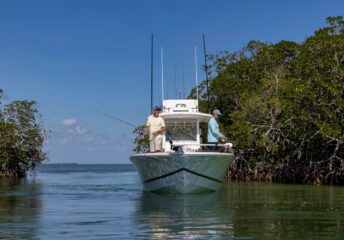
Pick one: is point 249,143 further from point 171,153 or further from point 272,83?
point 171,153

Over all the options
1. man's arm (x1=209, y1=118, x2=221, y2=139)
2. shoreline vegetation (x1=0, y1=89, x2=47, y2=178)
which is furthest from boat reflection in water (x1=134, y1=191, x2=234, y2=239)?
shoreline vegetation (x1=0, y1=89, x2=47, y2=178)

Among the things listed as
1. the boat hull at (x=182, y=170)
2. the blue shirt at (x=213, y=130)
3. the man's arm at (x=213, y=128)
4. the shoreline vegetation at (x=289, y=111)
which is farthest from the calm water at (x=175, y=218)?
the shoreline vegetation at (x=289, y=111)

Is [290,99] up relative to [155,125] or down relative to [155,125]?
up

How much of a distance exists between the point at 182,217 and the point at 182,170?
485cm

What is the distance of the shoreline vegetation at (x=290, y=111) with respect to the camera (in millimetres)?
21719

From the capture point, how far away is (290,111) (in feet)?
77.2

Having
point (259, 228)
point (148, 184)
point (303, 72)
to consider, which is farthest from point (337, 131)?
point (259, 228)

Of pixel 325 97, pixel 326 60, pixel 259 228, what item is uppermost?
pixel 326 60

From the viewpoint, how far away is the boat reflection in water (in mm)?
8358

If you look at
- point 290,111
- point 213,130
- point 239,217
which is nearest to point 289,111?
point 290,111

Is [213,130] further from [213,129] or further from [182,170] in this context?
[182,170]

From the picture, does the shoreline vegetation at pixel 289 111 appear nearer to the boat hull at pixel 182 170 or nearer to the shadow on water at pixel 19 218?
the boat hull at pixel 182 170

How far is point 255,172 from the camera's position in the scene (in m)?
25.6

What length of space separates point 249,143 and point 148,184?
938cm
